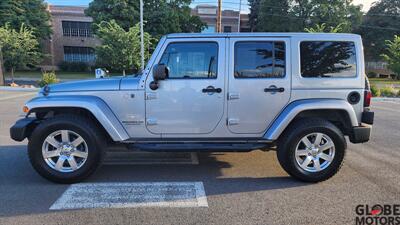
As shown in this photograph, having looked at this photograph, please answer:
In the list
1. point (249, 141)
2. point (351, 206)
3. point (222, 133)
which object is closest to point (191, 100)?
point (222, 133)

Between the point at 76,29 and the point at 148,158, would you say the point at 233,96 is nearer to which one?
the point at 148,158

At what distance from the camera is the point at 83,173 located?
14.8ft

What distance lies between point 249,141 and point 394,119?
7.81 m

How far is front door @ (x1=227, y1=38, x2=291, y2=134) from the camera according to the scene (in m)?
4.57

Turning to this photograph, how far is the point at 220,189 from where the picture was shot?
14.3ft

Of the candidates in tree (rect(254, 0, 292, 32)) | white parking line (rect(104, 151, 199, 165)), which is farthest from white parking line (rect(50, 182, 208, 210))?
tree (rect(254, 0, 292, 32))

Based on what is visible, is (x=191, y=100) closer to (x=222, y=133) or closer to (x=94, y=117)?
(x=222, y=133)

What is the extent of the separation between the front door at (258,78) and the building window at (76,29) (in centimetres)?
4090

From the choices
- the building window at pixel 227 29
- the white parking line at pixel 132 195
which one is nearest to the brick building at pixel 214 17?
the building window at pixel 227 29

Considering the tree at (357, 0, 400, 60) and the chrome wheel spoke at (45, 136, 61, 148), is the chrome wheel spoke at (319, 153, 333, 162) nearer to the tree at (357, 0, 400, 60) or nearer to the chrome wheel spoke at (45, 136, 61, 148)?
the chrome wheel spoke at (45, 136, 61, 148)

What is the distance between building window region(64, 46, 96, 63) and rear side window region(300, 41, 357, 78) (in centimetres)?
4072

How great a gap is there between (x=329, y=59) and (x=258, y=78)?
1.02 metres

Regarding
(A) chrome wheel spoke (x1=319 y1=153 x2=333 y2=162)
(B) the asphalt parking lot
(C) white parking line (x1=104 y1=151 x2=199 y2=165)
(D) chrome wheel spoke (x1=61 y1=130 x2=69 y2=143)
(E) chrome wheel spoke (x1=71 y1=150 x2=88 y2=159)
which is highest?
(D) chrome wheel spoke (x1=61 y1=130 x2=69 y2=143)

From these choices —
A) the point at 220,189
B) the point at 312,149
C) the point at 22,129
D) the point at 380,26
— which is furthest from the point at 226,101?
the point at 380,26
